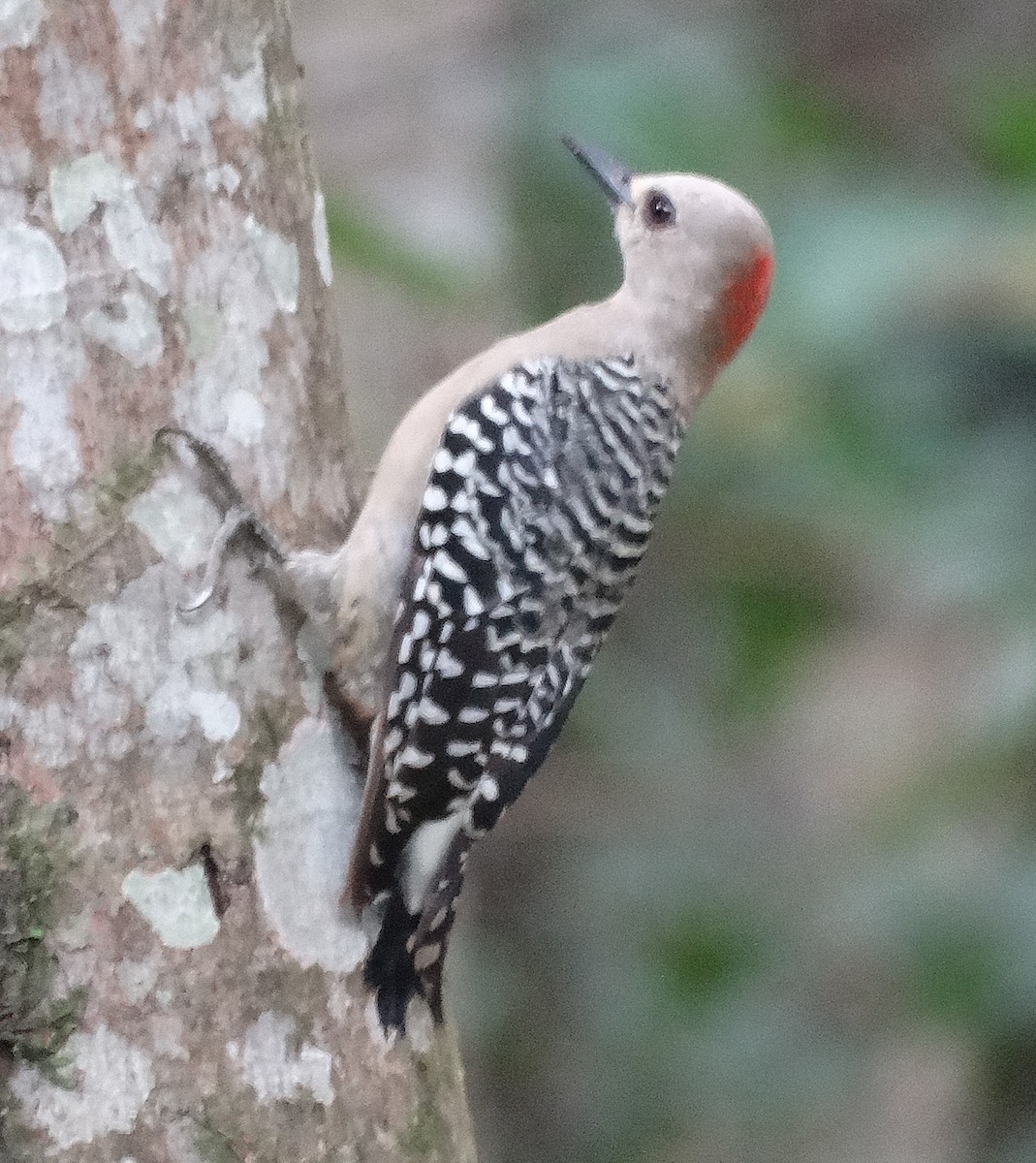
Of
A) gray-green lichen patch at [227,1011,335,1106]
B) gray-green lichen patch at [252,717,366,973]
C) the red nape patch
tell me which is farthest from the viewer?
the red nape patch

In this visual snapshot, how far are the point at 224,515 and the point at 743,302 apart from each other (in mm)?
1151

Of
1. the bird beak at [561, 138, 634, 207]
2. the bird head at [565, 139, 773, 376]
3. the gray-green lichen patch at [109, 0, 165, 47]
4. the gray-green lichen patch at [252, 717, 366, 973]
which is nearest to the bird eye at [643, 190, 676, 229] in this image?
the bird head at [565, 139, 773, 376]

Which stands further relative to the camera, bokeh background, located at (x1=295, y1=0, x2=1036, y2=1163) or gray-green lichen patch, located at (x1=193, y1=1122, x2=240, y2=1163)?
bokeh background, located at (x1=295, y1=0, x2=1036, y2=1163)

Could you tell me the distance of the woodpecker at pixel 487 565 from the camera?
90.2 inches

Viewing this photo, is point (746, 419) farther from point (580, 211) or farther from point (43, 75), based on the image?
point (43, 75)

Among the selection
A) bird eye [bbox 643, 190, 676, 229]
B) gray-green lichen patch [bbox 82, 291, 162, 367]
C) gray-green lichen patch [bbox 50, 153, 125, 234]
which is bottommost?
bird eye [bbox 643, 190, 676, 229]

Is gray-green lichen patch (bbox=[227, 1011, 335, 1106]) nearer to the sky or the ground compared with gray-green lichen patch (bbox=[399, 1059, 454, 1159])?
nearer to the sky

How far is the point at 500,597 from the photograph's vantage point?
2.49m

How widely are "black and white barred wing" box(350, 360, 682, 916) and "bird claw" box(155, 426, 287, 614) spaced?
0.34 metres

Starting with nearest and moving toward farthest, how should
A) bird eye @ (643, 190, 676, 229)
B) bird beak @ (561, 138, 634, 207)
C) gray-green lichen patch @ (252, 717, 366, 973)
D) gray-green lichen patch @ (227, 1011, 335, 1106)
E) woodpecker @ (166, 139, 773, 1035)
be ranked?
gray-green lichen patch @ (227, 1011, 335, 1106) → gray-green lichen patch @ (252, 717, 366, 973) → woodpecker @ (166, 139, 773, 1035) → bird eye @ (643, 190, 676, 229) → bird beak @ (561, 138, 634, 207)

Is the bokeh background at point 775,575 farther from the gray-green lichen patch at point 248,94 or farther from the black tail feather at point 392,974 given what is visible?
the black tail feather at point 392,974

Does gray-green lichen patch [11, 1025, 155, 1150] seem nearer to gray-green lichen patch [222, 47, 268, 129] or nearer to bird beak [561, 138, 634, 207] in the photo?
gray-green lichen patch [222, 47, 268, 129]

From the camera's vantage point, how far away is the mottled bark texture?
1.91m

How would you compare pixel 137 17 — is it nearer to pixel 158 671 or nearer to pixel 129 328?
pixel 129 328
